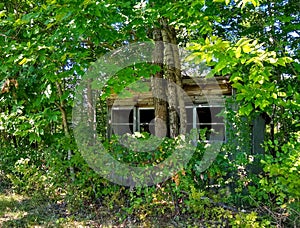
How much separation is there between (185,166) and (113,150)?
1068 mm

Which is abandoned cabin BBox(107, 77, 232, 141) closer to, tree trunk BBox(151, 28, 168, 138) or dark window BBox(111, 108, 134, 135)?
dark window BBox(111, 108, 134, 135)

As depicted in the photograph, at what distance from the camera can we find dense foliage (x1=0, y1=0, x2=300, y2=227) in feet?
9.43

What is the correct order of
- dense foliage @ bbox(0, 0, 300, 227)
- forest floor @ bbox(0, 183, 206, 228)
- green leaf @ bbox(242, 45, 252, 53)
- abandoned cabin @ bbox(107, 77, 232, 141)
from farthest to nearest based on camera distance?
abandoned cabin @ bbox(107, 77, 232, 141)
forest floor @ bbox(0, 183, 206, 228)
dense foliage @ bbox(0, 0, 300, 227)
green leaf @ bbox(242, 45, 252, 53)

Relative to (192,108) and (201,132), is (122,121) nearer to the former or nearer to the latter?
(192,108)

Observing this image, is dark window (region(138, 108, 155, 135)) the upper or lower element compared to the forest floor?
upper

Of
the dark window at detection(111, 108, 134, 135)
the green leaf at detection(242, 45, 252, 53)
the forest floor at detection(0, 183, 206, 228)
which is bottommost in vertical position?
the forest floor at detection(0, 183, 206, 228)

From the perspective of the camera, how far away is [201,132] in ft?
12.3

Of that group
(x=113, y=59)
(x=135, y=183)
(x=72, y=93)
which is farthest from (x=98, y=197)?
(x=113, y=59)

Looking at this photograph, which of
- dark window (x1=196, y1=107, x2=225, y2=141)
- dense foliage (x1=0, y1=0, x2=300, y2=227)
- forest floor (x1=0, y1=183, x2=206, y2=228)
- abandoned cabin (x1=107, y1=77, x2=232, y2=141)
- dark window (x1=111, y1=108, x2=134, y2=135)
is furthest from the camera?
dark window (x1=111, y1=108, x2=134, y2=135)

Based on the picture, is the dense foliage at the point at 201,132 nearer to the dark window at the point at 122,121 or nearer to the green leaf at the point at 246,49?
the green leaf at the point at 246,49

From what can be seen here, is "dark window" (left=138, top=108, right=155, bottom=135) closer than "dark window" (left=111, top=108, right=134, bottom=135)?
Yes

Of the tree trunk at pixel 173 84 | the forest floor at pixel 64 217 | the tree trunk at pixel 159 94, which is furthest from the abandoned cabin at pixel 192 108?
the forest floor at pixel 64 217

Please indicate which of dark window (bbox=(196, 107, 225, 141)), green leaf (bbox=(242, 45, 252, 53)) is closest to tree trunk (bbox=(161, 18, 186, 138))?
dark window (bbox=(196, 107, 225, 141))

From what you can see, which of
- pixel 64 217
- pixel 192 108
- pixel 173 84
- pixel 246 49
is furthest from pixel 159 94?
pixel 246 49
